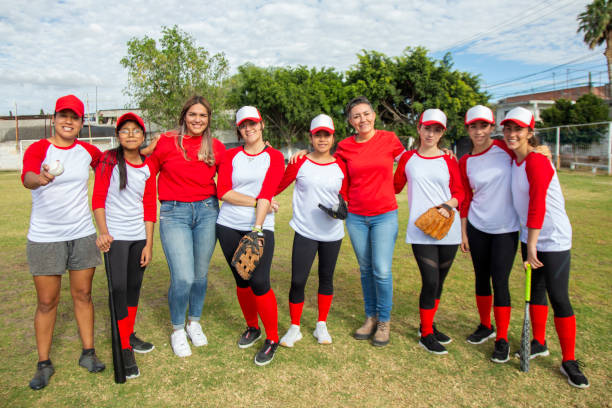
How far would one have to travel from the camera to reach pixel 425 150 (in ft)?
12.4

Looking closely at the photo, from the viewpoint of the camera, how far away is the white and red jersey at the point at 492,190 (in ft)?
11.4

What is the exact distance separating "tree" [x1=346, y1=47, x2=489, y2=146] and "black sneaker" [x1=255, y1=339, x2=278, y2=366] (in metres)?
27.3

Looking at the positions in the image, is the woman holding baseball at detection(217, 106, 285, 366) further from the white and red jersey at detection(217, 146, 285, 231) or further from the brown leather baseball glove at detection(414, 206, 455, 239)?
the brown leather baseball glove at detection(414, 206, 455, 239)

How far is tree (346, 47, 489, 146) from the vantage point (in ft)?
96.2

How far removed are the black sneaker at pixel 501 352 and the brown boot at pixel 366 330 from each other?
3.51 feet

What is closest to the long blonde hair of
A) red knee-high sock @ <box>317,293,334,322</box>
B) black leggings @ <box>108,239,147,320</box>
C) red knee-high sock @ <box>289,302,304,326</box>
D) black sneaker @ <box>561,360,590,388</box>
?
black leggings @ <box>108,239,147,320</box>

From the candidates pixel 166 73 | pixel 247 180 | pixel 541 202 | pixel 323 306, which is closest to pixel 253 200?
A: pixel 247 180

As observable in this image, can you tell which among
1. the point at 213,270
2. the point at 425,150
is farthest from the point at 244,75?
the point at 425,150

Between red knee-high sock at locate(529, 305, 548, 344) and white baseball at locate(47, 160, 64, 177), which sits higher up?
white baseball at locate(47, 160, 64, 177)

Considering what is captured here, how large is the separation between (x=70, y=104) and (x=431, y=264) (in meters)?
3.20

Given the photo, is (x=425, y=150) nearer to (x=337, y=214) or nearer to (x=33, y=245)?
(x=337, y=214)

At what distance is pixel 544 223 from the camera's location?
3.24m

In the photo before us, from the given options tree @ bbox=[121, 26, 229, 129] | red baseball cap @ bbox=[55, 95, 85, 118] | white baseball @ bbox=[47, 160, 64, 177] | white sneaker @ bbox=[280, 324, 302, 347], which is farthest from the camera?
tree @ bbox=[121, 26, 229, 129]

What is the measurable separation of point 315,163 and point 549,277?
A: 209 cm
